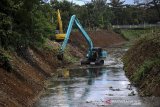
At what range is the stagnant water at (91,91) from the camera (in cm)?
2591

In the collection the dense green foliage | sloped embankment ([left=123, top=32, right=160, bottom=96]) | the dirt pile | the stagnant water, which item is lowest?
the dirt pile

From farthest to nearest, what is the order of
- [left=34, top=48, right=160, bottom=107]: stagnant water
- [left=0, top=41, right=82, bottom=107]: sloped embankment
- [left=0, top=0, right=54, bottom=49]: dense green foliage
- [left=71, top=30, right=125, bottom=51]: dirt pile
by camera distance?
A: [left=71, top=30, right=125, bottom=51]: dirt pile
[left=0, top=0, right=54, bottom=49]: dense green foliage
[left=34, top=48, right=160, bottom=107]: stagnant water
[left=0, top=41, right=82, bottom=107]: sloped embankment

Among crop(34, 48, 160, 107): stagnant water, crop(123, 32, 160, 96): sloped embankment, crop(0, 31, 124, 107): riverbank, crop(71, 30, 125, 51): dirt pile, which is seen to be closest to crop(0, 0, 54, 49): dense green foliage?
crop(0, 31, 124, 107): riverbank

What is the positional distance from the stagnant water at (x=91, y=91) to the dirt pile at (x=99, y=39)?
32578 millimetres

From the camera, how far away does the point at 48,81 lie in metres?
37.2

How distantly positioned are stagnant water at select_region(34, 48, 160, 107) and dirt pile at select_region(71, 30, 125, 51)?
32578mm

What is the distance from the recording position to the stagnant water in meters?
25.9

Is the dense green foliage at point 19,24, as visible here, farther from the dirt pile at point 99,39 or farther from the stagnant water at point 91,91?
the dirt pile at point 99,39

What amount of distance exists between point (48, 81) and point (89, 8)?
8740 centimetres

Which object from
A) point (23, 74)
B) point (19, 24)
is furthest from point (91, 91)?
point (19, 24)

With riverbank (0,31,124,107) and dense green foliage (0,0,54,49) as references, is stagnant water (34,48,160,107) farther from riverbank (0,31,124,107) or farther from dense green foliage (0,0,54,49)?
dense green foliage (0,0,54,49)

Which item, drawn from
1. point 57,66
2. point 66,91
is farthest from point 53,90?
point 57,66

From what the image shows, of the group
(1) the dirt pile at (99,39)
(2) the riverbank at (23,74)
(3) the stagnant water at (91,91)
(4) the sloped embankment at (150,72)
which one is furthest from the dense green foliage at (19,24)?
(1) the dirt pile at (99,39)

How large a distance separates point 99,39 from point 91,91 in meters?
69.8
